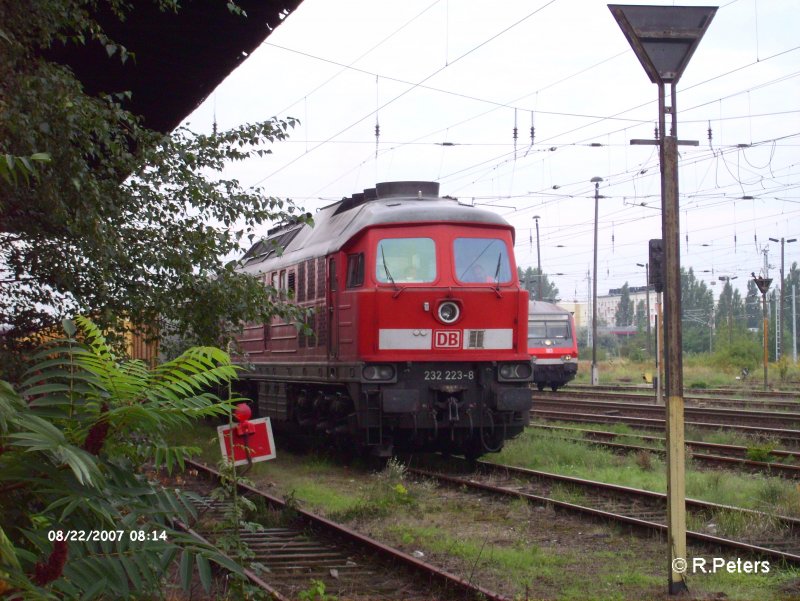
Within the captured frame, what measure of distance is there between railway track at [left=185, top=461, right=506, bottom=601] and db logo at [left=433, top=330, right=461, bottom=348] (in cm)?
358

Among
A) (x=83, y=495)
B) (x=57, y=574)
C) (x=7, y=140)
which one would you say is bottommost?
(x=57, y=574)

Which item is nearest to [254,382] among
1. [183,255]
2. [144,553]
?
[183,255]

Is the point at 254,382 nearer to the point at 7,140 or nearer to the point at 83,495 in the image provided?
the point at 7,140

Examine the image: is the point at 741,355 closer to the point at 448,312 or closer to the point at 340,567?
the point at 448,312

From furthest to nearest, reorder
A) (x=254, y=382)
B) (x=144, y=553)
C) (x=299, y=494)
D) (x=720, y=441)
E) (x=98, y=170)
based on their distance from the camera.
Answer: (x=254, y=382), (x=720, y=441), (x=299, y=494), (x=98, y=170), (x=144, y=553)

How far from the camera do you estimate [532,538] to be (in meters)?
8.71

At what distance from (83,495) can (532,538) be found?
258 inches

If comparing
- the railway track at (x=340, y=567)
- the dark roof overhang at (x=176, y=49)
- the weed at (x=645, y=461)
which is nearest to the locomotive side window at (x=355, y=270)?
the dark roof overhang at (x=176, y=49)

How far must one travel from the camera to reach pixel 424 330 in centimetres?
1230

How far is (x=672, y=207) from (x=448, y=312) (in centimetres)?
596

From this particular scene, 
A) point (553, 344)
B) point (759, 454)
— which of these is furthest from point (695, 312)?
point (759, 454)

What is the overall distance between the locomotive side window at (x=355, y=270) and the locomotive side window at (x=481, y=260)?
50.5 inches

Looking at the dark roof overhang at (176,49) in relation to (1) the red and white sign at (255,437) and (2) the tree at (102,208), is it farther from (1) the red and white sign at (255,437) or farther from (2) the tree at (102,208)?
(1) the red and white sign at (255,437)

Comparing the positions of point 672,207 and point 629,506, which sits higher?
point 672,207
